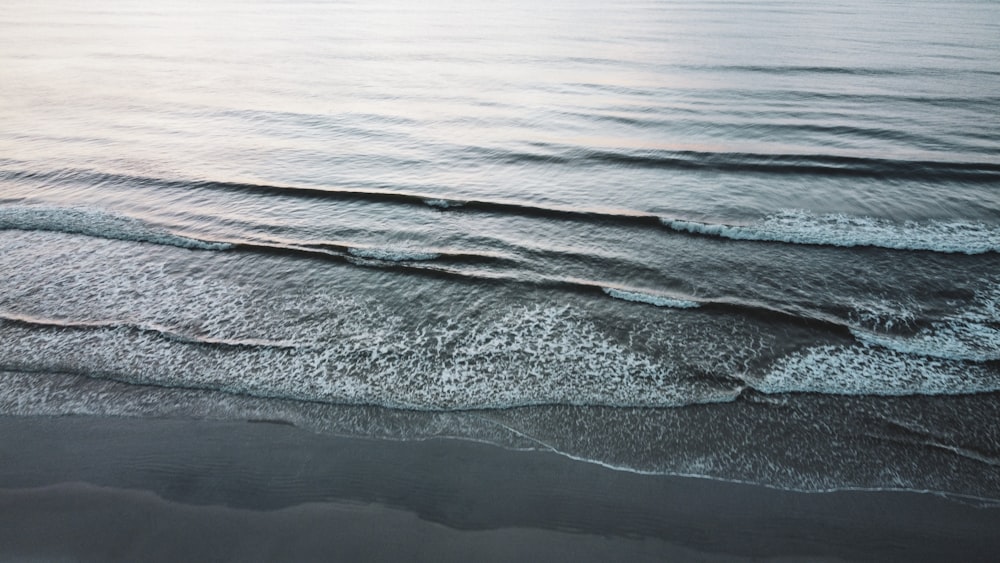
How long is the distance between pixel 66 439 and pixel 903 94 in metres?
25.8

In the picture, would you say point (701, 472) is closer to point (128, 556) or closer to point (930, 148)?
point (128, 556)

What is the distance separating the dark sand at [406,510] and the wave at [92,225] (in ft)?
16.7

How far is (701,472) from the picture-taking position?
504 cm

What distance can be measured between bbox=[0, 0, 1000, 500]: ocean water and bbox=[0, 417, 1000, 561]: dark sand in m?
0.32

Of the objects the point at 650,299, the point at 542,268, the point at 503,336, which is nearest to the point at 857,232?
the point at 650,299

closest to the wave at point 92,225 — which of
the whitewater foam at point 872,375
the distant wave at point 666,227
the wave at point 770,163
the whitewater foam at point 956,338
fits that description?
the distant wave at point 666,227

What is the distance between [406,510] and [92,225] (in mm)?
9621

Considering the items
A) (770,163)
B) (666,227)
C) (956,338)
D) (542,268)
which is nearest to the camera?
(956,338)

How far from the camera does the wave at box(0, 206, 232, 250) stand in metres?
9.76

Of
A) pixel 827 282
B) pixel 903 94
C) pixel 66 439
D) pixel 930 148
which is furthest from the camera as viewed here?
pixel 903 94

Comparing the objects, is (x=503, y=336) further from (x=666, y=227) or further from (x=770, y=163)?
(x=770, y=163)

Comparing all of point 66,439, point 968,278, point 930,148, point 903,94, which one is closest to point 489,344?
point 66,439

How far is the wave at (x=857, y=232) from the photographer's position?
948cm

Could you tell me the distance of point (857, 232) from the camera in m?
9.98
